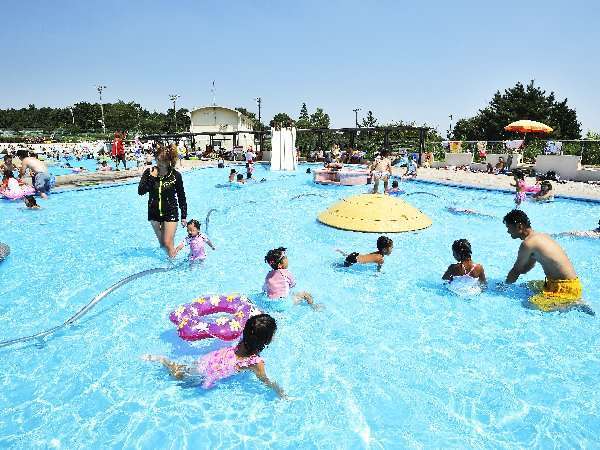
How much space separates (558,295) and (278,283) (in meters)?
4.04

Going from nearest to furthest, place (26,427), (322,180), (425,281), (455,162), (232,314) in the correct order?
(26,427) < (232,314) < (425,281) < (322,180) < (455,162)

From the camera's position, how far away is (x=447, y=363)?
15.8ft

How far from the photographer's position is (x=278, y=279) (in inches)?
230

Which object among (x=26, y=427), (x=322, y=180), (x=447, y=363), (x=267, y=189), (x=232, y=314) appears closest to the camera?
(x=26, y=427)

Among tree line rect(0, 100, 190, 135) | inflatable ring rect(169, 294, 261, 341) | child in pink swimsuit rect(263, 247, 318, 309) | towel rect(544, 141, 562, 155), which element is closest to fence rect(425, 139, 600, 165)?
towel rect(544, 141, 562, 155)

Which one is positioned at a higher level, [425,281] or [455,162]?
[455,162]

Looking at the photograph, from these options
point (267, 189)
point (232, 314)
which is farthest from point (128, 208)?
point (232, 314)

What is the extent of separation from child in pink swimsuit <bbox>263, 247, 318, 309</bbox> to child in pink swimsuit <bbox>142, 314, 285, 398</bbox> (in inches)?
68.3

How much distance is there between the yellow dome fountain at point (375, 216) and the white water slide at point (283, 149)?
14.3m

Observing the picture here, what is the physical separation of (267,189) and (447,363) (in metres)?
14.7

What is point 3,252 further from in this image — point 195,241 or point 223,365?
point 223,365

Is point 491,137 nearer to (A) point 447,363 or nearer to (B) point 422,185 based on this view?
(B) point 422,185

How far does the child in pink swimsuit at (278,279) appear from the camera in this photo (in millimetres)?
5652

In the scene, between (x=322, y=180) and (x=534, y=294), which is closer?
(x=534, y=294)
